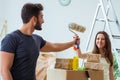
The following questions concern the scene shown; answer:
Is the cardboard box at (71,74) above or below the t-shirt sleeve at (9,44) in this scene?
below

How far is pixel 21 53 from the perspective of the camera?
165cm

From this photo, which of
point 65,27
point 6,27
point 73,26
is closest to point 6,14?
point 6,27

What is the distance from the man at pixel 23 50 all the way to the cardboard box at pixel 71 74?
20 centimetres

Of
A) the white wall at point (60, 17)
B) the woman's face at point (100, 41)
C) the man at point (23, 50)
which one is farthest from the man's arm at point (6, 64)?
the white wall at point (60, 17)

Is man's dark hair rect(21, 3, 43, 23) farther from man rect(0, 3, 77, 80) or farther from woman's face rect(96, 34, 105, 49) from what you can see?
woman's face rect(96, 34, 105, 49)

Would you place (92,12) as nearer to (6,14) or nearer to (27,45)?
(6,14)

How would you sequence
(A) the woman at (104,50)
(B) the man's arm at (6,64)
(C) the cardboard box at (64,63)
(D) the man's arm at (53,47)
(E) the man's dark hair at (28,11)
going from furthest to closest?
(A) the woman at (104,50) → (D) the man's arm at (53,47) → (C) the cardboard box at (64,63) → (E) the man's dark hair at (28,11) → (B) the man's arm at (6,64)

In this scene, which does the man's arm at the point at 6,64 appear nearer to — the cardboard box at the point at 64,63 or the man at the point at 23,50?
the man at the point at 23,50

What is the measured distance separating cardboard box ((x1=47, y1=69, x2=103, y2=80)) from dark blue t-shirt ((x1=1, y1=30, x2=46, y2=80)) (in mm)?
207

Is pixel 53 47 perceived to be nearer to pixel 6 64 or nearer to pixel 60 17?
pixel 6 64

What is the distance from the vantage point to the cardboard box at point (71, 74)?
1773mm

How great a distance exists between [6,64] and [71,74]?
46cm

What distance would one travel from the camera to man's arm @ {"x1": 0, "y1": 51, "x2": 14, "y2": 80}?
1.58 metres

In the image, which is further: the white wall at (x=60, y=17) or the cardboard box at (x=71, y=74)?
the white wall at (x=60, y=17)
